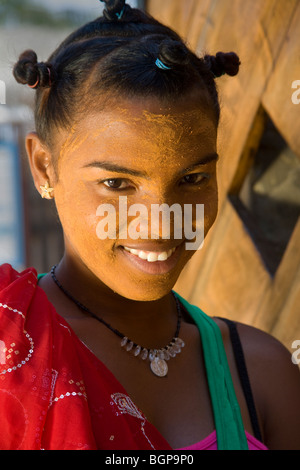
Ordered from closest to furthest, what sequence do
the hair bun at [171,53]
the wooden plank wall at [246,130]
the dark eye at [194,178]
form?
1. the hair bun at [171,53]
2. the dark eye at [194,178]
3. the wooden plank wall at [246,130]

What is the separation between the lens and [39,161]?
124 centimetres

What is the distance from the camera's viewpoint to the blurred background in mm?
1883

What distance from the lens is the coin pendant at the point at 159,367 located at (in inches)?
49.1

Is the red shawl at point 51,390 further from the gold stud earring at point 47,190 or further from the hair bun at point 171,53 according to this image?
the hair bun at point 171,53

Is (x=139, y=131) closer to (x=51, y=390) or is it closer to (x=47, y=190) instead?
(x=47, y=190)

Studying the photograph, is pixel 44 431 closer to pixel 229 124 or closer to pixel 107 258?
pixel 107 258

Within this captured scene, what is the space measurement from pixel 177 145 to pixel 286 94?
89 centimetres

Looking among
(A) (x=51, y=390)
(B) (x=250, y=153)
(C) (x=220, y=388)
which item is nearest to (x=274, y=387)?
(C) (x=220, y=388)

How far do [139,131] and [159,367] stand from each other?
49 cm

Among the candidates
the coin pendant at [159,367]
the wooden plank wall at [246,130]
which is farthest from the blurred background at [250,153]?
the coin pendant at [159,367]

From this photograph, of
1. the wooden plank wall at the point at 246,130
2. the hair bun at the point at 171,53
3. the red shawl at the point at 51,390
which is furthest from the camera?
the wooden plank wall at the point at 246,130

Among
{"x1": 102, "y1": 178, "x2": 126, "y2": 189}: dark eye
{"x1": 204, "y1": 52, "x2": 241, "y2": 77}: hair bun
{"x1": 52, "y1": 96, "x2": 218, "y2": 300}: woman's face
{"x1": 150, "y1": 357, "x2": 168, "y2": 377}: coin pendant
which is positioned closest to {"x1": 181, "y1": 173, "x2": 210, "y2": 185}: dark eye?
{"x1": 52, "y1": 96, "x2": 218, "y2": 300}: woman's face

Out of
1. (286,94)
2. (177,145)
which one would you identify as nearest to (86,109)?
(177,145)

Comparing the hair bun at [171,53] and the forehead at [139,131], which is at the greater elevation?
the hair bun at [171,53]
